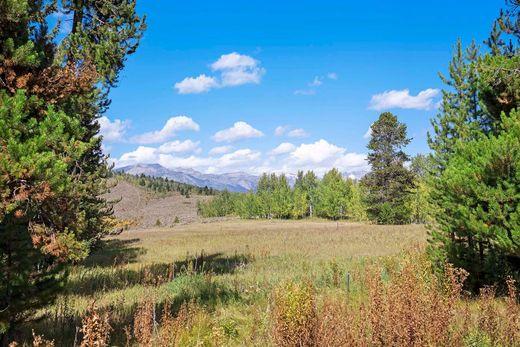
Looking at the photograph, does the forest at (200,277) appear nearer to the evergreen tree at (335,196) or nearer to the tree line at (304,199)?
the tree line at (304,199)

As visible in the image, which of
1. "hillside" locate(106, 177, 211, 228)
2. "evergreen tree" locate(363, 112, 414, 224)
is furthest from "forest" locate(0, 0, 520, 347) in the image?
"hillside" locate(106, 177, 211, 228)

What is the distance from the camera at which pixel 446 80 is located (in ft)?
43.3

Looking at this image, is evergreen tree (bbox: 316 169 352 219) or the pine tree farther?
evergreen tree (bbox: 316 169 352 219)

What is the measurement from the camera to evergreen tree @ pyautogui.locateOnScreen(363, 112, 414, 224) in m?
41.9

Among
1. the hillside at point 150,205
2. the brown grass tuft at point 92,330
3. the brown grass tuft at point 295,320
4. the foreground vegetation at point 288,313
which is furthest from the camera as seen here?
the hillside at point 150,205

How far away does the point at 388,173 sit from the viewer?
138ft

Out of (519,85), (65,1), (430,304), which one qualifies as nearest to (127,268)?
(65,1)

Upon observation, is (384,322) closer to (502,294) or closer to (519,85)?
(502,294)

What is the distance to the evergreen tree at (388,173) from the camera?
137ft

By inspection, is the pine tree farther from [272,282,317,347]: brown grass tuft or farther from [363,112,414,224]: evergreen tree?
[363,112,414,224]: evergreen tree

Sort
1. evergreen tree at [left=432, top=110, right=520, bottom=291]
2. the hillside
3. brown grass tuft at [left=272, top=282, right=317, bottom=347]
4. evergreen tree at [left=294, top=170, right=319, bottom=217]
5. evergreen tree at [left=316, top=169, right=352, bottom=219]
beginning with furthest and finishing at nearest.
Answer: the hillside, evergreen tree at [left=294, top=170, right=319, bottom=217], evergreen tree at [left=316, top=169, right=352, bottom=219], evergreen tree at [left=432, top=110, right=520, bottom=291], brown grass tuft at [left=272, top=282, right=317, bottom=347]

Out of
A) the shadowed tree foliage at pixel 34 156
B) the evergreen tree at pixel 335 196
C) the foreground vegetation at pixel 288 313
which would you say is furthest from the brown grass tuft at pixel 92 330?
the evergreen tree at pixel 335 196

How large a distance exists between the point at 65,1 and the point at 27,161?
612 cm

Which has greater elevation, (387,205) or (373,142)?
(373,142)
